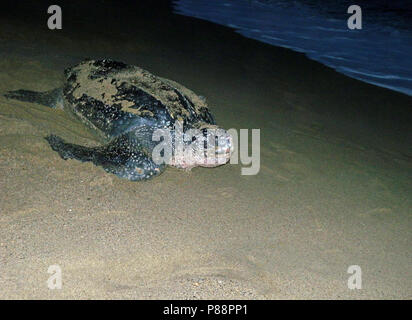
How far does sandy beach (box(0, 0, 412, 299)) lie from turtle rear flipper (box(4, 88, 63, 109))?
0.24 feet

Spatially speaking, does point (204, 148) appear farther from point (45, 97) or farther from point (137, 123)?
point (45, 97)

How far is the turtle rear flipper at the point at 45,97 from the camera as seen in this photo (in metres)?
3.61

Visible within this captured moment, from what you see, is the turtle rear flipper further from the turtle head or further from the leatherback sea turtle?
the turtle head

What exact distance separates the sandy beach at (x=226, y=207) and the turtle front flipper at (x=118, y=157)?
0.06 metres

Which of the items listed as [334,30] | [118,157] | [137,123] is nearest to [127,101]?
[137,123]

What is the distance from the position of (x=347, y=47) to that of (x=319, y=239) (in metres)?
5.29

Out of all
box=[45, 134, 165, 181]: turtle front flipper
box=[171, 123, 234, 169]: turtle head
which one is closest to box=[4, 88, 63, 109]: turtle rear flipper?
box=[45, 134, 165, 181]: turtle front flipper

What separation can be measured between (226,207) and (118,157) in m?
0.88

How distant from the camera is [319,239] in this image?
8.30 feet

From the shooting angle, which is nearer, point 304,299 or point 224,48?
point 304,299

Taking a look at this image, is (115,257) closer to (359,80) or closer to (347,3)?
(359,80)

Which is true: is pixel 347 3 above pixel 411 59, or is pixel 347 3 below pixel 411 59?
above

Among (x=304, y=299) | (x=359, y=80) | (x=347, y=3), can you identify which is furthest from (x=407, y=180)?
(x=347, y=3)

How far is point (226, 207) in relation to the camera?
2.72 metres
